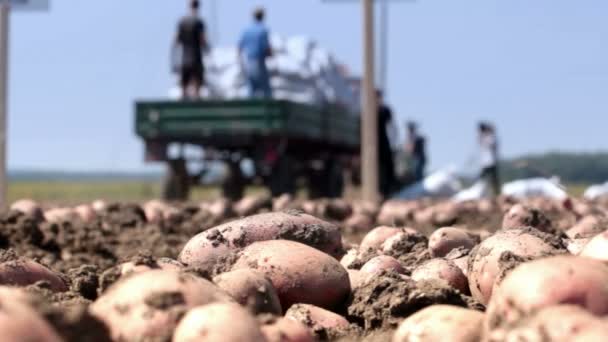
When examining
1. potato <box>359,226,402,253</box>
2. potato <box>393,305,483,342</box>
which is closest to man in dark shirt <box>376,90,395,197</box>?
potato <box>359,226,402,253</box>

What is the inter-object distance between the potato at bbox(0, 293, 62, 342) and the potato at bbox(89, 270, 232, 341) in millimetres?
274

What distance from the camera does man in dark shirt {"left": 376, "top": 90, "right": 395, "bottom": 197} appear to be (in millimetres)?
17578

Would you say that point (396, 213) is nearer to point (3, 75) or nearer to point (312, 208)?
point (312, 208)

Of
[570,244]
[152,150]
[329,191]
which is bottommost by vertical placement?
[329,191]

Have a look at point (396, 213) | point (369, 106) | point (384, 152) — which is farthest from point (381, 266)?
point (384, 152)

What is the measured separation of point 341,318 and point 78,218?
640cm

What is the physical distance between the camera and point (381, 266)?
413cm

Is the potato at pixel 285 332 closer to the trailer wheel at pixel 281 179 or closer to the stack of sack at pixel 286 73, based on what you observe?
the trailer wheel at pixel 281 179

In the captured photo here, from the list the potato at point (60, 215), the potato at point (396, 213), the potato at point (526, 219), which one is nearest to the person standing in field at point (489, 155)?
the potato at point (396, 213)

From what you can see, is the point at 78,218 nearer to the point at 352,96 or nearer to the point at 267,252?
the point at 267,252

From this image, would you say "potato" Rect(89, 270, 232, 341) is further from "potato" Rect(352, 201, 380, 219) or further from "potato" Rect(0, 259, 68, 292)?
"potato" Rect(352, 201, 380, 219)

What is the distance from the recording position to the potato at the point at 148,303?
9.23 ft

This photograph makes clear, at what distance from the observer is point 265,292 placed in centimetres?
346

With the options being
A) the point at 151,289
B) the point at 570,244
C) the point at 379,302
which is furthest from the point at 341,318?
the point at 570,244
